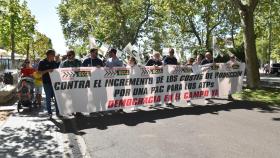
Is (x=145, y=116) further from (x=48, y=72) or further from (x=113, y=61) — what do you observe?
(x=48, y=72)

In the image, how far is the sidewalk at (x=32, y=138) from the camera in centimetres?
818

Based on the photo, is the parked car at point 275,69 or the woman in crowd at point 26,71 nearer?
the woman in crowd at point 26,71

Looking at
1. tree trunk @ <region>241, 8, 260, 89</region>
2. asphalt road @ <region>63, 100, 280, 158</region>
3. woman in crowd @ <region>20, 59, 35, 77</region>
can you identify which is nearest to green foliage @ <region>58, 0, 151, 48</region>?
tree trunk @ <region>241, 8, 260, 89</region>

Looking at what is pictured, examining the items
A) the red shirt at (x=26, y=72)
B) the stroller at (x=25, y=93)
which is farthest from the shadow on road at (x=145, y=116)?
A: the red shirt at (x=26, y=72)

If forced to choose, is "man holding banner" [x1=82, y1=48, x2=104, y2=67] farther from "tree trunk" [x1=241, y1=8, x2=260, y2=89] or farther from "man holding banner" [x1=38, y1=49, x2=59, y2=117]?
"tree trunk" [x1=241, y1=8, x2=260, y2=89]

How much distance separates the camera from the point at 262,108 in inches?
564

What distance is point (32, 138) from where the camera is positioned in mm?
9594

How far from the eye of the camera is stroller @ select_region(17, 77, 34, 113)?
47.3 ft

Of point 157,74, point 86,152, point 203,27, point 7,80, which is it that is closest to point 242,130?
point 86,152

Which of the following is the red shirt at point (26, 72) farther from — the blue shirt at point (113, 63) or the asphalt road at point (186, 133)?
the asphalt road at point (186, 133)

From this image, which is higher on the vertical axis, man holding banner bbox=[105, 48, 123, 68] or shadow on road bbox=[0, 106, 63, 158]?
man holding banner bbox=[105, 48, 123, 68]

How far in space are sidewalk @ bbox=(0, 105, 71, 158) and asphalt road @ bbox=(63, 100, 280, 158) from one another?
0.53m

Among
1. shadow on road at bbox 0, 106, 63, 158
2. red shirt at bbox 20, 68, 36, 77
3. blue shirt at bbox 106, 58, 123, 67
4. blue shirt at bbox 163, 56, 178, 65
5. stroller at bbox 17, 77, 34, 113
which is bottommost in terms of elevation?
shadow on road at bbox 0, 106, 63, 158

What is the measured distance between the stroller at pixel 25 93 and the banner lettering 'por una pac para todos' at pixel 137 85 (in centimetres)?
288
